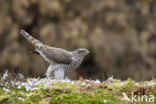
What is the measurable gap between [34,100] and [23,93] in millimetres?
327

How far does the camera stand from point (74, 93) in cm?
560

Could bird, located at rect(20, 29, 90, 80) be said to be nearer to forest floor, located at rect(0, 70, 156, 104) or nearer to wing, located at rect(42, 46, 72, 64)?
wing, located at rect(42, 46, 72, 64)

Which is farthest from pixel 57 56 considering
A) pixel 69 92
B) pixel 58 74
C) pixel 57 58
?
pixel 69 92

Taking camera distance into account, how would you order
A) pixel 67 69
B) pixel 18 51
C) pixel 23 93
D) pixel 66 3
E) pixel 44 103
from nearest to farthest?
1. pixel 44 103
2. pixel 23 93
3. pixel 67 69
4. pixel 18 51
5. pixel 66 3

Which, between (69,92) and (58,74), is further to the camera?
(58,74)

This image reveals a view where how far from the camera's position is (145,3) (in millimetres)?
18969

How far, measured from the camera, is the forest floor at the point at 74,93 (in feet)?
17.6

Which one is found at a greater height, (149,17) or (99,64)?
(149,17)

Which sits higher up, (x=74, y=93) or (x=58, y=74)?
(x=58, y=74)

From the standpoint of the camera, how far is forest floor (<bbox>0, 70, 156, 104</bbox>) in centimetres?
538

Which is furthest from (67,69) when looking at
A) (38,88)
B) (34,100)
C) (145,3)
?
(145,3)

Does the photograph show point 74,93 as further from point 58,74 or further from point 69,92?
point 58,74

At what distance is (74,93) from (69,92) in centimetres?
8

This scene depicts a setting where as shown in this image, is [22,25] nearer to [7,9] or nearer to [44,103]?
[7,9]
